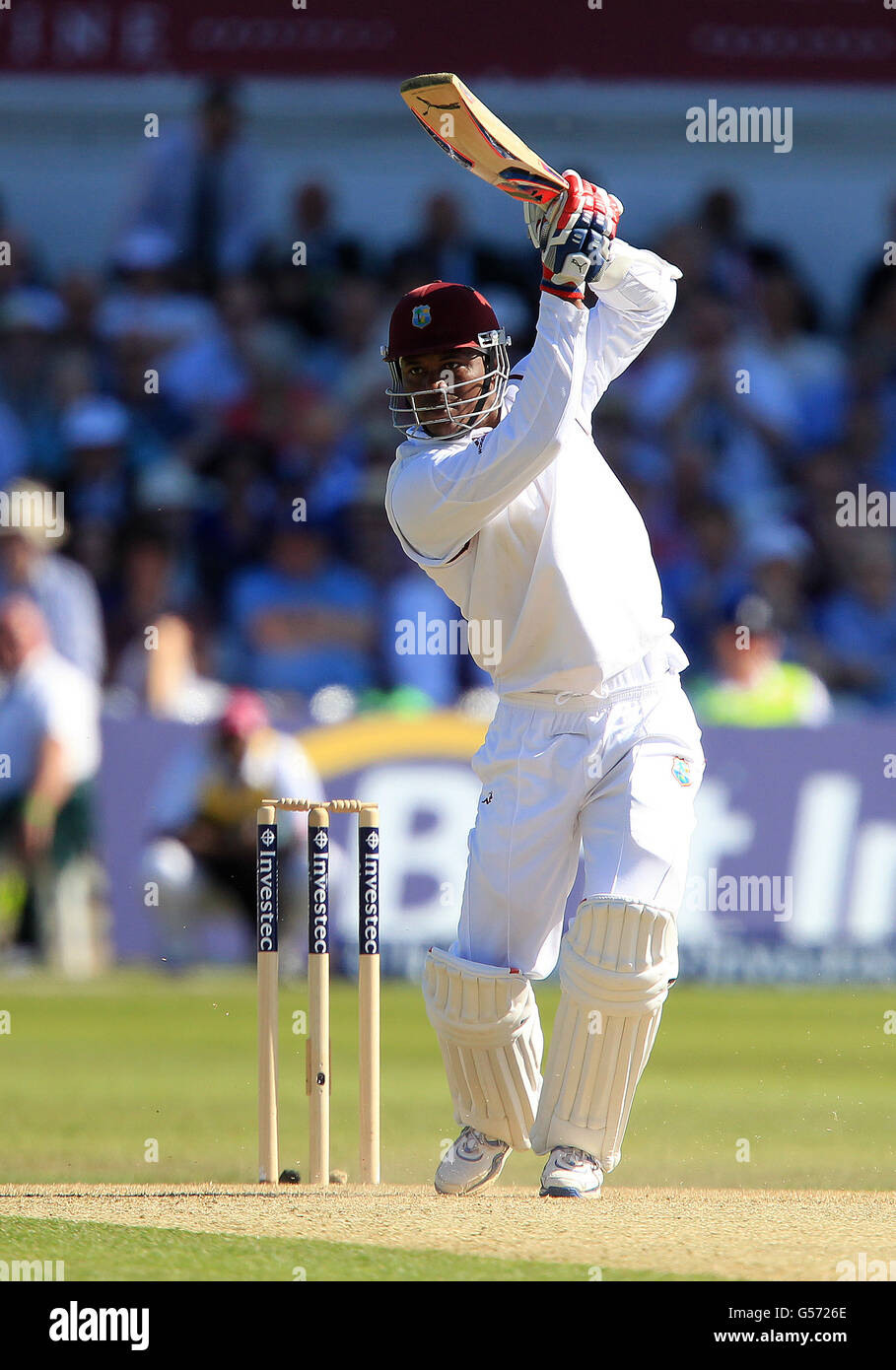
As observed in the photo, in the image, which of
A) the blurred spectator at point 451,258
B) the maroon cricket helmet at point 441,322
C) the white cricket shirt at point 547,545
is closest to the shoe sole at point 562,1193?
the white cricket shirt at point 547,545

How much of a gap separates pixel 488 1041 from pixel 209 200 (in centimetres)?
944

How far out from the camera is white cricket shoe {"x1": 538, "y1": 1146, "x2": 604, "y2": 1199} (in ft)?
15.5

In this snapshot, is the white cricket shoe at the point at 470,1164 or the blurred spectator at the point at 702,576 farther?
the blurred spectator at the point at 702,576

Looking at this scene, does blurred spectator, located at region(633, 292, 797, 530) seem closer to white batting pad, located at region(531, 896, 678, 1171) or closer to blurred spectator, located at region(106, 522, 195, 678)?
blurred spectator, located at region(106, 522, 195, 678)

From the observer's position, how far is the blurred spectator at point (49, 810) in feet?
32.1

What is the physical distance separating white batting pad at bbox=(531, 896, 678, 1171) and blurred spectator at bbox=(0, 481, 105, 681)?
686 cm

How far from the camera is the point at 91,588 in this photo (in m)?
11.7

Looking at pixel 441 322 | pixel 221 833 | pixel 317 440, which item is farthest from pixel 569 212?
pixel 317 440

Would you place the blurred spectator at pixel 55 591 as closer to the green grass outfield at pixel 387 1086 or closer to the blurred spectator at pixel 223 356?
the blurred spectator at pixel 223 356

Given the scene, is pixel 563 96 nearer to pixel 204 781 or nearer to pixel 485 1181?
pixel 204 781

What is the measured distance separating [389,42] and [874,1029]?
24.5 ft

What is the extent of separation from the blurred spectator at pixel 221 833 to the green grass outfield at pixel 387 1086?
0.34m

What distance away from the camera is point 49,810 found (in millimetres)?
9844

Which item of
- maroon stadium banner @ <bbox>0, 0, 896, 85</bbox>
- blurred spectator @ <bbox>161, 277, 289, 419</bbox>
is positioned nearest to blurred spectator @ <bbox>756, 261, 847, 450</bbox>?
maroon stadium banner @ <bbox>0, 0, 896, 85</bbox>
